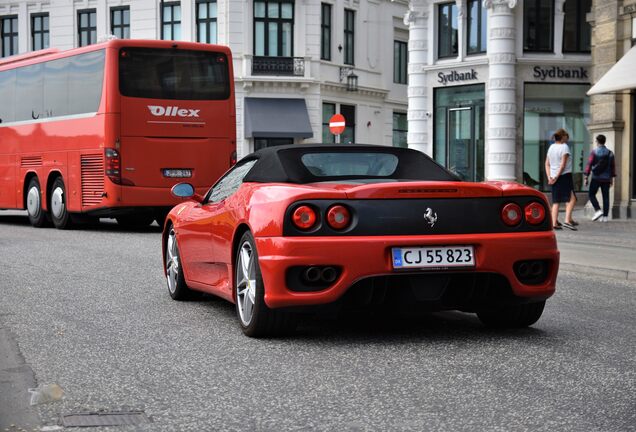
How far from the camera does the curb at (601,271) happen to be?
38.4ft

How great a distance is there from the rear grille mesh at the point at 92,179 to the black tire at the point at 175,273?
10444 mm

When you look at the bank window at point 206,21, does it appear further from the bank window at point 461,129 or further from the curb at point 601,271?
the curb at point 601,271

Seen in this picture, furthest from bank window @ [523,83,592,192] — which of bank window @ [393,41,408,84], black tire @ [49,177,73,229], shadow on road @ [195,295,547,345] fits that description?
shadow on road @ [195,295,547,345]

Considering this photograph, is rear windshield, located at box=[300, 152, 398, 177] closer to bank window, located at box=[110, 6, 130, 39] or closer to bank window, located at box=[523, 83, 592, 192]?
bank window, located at box=[523, 83, 592, 192]

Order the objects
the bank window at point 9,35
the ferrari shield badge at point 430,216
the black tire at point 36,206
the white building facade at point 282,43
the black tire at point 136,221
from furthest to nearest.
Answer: the bank window at point 9,35 < the white building facade at point 282,43 < the black tire at point 136,221 < the black tire at point 36,206 < the ferrari shield badge at point 430,216

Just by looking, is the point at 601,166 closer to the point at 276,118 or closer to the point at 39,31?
the point at 276,118

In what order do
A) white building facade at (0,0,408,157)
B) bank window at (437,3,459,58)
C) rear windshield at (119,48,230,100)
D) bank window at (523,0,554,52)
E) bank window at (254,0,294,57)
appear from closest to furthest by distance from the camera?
rear windshield at (119,48,230,100), bank window at (523,0,554,52), bank window at (437,3,459,58), white building facade at (0,0,408,157), bank window at (254,0,294,57)

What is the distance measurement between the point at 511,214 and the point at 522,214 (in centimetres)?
8

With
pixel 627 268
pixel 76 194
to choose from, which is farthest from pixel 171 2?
pixel 627 268

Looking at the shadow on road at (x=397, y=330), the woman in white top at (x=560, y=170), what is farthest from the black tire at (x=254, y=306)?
the woman in white top at (x=560, y=170)

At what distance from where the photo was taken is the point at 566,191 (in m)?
20.4

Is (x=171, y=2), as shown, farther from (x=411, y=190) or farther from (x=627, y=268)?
(x=411, y=190)

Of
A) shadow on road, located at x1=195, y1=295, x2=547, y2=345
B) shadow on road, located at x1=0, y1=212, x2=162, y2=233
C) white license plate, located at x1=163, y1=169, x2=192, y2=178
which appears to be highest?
white license plate, located at x1=163, y1=169, x2=192, y2=178

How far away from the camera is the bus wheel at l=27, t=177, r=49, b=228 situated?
21.8 metres
